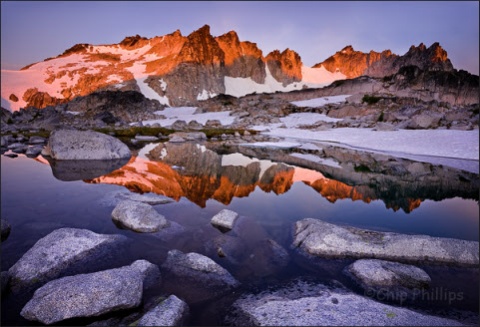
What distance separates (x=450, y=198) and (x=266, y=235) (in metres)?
11.7

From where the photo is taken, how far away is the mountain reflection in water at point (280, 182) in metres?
15.3

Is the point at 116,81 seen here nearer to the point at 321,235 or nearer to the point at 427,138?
the point at 427,138

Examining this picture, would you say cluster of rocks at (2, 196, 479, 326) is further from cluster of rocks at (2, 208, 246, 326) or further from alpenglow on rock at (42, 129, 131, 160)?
alpenglow on rock at (42, 129, 131, 160)

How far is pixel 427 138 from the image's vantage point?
1372 inches

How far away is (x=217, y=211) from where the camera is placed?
479 inches

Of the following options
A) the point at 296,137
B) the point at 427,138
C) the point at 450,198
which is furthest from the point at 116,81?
the point at 450,198

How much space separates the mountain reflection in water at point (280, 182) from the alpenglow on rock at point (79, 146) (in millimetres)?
2371

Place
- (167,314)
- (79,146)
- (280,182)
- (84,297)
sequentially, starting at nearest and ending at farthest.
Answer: (167,314) → (84,297) → (280,182) → (79,146)

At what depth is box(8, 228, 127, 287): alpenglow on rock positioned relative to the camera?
6.46 meters

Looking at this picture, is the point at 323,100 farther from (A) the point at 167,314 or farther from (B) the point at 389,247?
(A) the point at 167,314

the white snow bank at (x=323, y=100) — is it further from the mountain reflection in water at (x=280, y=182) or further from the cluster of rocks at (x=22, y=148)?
the mountain reflection in water at (x=280, y=182)

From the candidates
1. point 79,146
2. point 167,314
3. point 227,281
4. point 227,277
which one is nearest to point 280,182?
point 227,277

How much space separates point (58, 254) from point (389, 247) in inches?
351

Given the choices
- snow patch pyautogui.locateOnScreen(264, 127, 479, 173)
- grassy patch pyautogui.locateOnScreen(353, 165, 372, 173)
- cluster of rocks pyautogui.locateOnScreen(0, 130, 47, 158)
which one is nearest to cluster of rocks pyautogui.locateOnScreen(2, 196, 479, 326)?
grassy patch pyautogui.locateOnScreen(353, 165, 372, 173)
